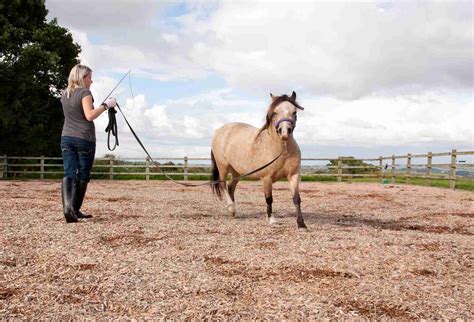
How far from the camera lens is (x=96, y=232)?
5.96 metres

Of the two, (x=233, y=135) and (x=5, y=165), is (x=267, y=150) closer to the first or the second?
(x=233, y=135)

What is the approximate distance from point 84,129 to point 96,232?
1.55 meters

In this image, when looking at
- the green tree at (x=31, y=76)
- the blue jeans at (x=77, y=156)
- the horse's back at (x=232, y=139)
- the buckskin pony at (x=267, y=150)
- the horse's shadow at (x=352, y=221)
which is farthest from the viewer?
the green tree at (x=31, y=76)

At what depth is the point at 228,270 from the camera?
13.8ft

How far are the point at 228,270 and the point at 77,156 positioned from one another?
137 inches

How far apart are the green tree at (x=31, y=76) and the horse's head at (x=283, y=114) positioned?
1857 centimetres

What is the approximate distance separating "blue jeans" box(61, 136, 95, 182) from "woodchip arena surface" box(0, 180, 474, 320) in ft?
2.49

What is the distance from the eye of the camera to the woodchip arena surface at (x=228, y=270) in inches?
130

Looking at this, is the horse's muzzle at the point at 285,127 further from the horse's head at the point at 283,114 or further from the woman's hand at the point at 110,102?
the woman's hand at the point at 110,102

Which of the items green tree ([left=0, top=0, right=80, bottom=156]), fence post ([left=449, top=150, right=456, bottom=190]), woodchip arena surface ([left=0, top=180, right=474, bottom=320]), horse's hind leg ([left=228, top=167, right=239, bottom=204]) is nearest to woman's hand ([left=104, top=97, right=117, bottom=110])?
woodchip arena surface ([left=0, top=180, right=474, bottom=320])

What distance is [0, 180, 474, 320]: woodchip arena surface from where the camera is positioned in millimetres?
3293

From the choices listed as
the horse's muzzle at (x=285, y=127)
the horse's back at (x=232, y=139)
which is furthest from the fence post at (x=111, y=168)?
the horse's muzzle at (x=285, y=127)

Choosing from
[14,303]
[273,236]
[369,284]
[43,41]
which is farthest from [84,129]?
[43,41]

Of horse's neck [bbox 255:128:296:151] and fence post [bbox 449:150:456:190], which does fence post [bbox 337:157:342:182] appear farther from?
horse's neck [bbox 255:128:296:151]
